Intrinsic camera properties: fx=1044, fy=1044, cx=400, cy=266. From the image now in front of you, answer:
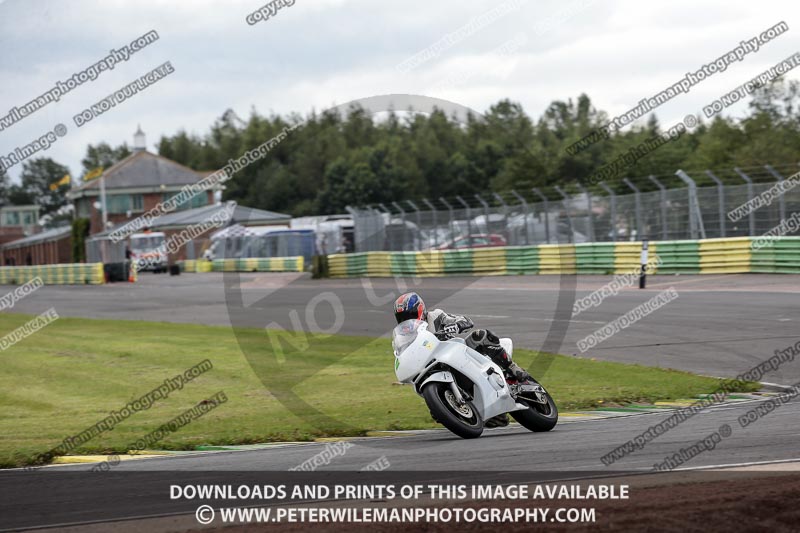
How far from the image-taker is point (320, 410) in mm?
12547

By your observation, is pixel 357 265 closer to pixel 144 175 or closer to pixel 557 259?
pixel 557 259

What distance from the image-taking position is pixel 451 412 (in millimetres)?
8938

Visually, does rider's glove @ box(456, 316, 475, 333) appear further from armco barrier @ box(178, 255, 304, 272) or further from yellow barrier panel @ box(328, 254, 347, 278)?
armco barrier @ box(178, 255, 304, 272)

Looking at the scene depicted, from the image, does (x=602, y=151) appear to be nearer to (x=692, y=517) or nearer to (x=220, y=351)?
(x=220, y=351)

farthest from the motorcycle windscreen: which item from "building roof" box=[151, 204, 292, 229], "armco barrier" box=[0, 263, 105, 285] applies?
"building roof" box=[151, 204, 292, 229]

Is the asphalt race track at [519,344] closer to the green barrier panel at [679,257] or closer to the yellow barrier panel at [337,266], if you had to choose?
the green barrier panel at [679,257]

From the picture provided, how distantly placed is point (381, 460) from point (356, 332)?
13842 millimetres

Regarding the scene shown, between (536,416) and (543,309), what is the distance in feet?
50.0

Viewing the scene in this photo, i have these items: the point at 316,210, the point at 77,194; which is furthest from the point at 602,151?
the point at 77,194

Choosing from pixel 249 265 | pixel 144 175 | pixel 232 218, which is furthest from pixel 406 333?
pixel 144 175

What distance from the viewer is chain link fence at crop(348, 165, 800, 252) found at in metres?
29.2

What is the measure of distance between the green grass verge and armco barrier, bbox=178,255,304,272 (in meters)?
35.4

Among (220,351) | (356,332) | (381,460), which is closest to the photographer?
(381,460)

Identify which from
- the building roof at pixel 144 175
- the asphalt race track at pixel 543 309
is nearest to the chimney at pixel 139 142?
the building roof at pixel 144 175
